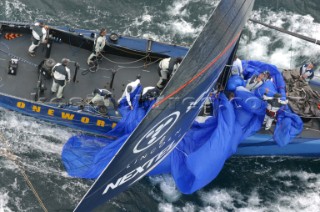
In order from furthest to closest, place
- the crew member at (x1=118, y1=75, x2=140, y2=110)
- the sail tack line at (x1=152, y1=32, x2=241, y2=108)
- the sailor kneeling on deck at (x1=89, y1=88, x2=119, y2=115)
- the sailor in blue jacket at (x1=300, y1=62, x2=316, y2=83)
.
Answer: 1. the sailor in blue jacket at (x1=300, y1=62, x2=316, y2=83)
2. the sailor kneeling on deck at (x1=89, y1=88, x2=119, y2=115)
3. the crew member at (x1=118, y1=75, x2=140, y2=110)
4. the sail tack line at (x1=152, y1=32, x2=241, y2=108)

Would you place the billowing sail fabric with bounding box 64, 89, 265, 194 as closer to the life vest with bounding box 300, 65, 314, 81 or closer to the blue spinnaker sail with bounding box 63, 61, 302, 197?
the blue spinnaker sail with bounding box 63, 61, 302, 197

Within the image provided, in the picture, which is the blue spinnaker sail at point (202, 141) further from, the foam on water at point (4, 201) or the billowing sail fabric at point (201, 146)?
the foam on water at point (4, 201)

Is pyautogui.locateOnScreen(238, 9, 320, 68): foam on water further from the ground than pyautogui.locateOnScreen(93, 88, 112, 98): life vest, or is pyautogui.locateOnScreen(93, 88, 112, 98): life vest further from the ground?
pyautogui.locateOnScreen(238, 9, 320, 68): foam on water

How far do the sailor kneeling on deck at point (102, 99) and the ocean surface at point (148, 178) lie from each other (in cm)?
185

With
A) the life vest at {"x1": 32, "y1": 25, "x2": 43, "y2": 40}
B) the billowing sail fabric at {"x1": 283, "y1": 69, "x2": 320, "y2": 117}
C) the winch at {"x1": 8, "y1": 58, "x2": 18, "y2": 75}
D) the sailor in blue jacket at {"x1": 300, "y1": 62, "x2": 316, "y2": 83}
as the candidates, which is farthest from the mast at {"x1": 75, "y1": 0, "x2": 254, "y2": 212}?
the winch at {"x1": 8, "y1": 58, "x2": 18, "y2": 75}

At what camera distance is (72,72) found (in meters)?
16.0

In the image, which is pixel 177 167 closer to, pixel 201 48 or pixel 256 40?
pixel 201 48

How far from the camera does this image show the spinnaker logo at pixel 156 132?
29.5 ft

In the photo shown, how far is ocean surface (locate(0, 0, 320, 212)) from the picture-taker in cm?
1523

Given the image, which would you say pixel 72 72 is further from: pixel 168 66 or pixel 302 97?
pixel 302 97

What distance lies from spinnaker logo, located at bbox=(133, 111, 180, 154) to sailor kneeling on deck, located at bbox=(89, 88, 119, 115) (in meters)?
4.90

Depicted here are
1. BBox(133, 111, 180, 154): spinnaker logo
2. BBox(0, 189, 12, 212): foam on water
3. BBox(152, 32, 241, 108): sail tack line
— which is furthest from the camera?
BBox(0, 189, 12, 212): foam on water

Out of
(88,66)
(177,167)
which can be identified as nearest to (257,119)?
(177,167)

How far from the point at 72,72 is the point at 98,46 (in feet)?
4.06
